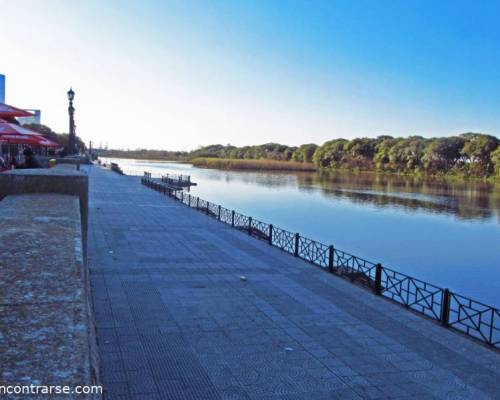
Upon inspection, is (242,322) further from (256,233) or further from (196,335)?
(256,233)

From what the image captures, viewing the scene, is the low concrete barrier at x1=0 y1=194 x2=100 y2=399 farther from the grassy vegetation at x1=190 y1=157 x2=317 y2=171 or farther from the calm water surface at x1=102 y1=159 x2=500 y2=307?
the grassy vegetation at x1=190 y1=157 x2=317 y2=171

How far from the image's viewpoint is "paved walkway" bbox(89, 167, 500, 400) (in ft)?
19.7

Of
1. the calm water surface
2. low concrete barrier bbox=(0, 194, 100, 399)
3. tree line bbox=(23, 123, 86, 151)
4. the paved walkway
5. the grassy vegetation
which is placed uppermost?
tree line bbox=(23, 123, 86, 151)

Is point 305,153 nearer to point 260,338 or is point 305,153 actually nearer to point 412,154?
point 412,154

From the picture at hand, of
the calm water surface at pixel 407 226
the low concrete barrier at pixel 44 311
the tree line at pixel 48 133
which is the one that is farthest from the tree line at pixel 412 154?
the low concrete barrier at pixel 44 311

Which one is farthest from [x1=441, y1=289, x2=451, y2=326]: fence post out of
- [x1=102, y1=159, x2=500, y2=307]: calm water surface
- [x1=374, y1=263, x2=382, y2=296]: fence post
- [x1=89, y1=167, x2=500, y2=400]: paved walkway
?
[x1=102, y1=159, x2=500, y2=307]: calm water surface

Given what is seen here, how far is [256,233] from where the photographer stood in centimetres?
1956

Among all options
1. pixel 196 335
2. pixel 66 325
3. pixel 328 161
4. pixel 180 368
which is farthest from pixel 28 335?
pixel 328 161

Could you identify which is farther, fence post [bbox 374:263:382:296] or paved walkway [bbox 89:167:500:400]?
fence post [bbox 374:263:382:296]

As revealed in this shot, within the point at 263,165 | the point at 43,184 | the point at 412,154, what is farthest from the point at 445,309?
the point at 263,165

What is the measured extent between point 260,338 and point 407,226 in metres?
27.5

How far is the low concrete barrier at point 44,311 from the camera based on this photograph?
180 cm

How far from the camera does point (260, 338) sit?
298 inches

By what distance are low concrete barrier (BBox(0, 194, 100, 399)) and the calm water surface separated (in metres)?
16.6
